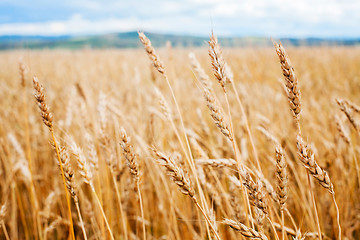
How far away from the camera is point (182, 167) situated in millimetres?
995

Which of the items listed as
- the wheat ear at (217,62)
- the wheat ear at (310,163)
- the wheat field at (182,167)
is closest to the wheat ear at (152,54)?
the wheat field at (182,167)

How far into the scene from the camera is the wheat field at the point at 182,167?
2.41 ft

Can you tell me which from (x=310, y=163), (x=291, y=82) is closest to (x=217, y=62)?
(x=291, y=82)

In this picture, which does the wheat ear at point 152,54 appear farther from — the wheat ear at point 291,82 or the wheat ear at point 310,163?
the wheat ear at point 310,163

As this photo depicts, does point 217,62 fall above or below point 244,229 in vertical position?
above

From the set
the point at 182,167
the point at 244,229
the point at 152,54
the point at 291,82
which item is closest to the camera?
the point at 244,229

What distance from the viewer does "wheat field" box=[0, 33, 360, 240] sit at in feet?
2.41

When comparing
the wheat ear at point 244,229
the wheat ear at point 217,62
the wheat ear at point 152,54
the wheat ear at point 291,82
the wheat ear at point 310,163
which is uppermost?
the wheat ear at point 152,54

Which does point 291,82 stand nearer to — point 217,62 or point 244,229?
point 217,62

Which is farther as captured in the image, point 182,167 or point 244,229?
point 182,167

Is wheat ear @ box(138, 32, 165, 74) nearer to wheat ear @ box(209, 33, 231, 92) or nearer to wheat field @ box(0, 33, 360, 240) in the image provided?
wheat field @ box(0, 33, 360, 240)

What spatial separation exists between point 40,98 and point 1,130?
270 cm

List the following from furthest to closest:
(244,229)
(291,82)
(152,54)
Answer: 1. (152,54)
2. (291,82)
3. (244,229)

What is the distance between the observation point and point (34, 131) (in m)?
2.59
